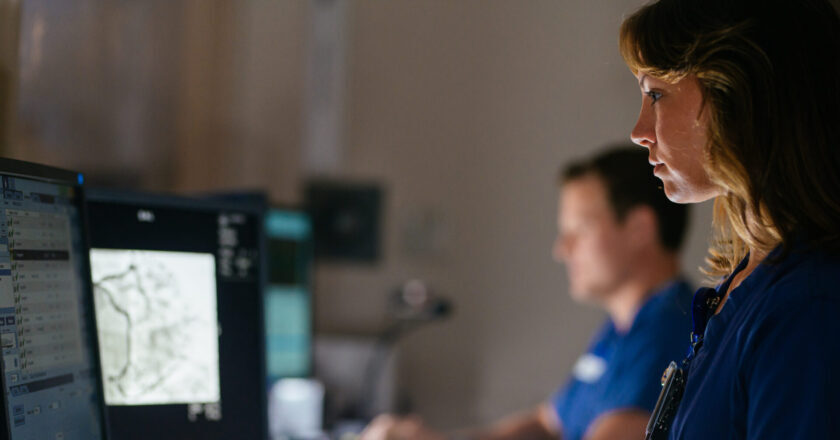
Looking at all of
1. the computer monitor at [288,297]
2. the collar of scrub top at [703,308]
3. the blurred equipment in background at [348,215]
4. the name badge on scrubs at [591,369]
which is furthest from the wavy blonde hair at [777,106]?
the blurred equipment in background at [348,215]

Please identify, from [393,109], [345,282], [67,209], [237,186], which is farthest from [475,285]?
[67,209]

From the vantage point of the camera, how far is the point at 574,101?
7.77ft

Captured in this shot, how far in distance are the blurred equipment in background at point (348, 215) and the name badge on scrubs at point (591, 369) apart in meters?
0.89

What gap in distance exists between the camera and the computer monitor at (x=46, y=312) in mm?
757

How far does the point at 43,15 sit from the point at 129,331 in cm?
83

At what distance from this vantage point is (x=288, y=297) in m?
1.93

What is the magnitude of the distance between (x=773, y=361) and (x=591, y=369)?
4.05ft

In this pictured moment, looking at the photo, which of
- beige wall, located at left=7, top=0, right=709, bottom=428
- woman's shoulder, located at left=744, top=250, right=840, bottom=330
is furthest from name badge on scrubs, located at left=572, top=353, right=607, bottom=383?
woman's shoulder, located at left=744, top=250, right=840, bottom=330

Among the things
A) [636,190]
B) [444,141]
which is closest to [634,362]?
[636,190]

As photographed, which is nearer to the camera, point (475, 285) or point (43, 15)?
point (43, 15)

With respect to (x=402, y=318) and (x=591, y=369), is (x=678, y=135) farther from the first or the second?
(x=402, y=318)

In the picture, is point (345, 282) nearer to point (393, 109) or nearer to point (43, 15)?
point (393, 109)

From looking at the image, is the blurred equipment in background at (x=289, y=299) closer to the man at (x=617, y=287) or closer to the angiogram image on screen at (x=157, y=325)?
the man at (x=617, y=287)

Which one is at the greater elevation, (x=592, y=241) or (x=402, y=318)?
(x=592, y=241)
